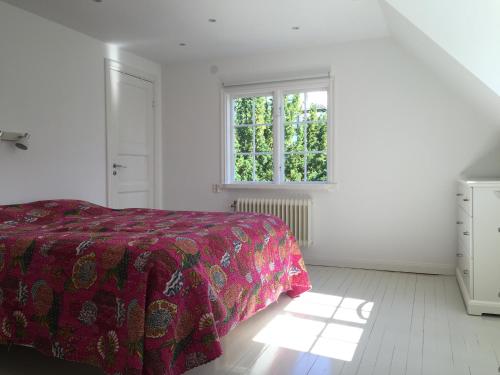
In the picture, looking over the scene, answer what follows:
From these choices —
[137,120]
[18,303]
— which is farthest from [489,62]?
[137,120]

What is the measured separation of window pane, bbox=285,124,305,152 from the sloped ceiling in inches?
49.5

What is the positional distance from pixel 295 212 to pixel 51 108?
2.45 m

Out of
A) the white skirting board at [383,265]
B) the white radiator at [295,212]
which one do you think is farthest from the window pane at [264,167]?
the white skirting board at [383,265]

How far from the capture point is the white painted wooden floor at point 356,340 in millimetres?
1938

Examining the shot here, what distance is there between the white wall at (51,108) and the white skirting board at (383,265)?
224 cm

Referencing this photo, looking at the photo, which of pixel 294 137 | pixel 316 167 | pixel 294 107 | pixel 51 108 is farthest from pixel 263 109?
pixel 51 108

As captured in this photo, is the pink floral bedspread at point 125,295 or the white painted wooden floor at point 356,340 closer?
the pink floral bedspread at point 125,295

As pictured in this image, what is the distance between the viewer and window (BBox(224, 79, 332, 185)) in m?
4.26

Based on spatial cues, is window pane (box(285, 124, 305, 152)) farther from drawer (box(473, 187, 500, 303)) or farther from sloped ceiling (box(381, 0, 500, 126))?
drawer (box(473, 187, 500, 303))

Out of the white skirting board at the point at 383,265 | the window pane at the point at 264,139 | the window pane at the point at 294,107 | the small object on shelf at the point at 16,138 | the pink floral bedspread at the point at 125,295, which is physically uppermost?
the window pane at the point at 294,107

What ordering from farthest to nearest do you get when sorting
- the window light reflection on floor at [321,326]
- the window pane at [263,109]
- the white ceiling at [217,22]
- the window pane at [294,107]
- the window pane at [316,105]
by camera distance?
the window pane at [263,109] → the window pane at [294,107] → the window pane at [316,105] → the white ceiling at [217,22] → the window light reflection on floor at [321,326]

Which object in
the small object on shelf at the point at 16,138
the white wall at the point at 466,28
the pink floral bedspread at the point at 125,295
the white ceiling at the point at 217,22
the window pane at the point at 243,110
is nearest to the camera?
the pink floral bedspread at the point at 125,295

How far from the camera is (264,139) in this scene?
4.53 metres

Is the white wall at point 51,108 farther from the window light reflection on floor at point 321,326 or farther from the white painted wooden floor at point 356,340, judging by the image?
the window light reflection on floor at point 321,326
